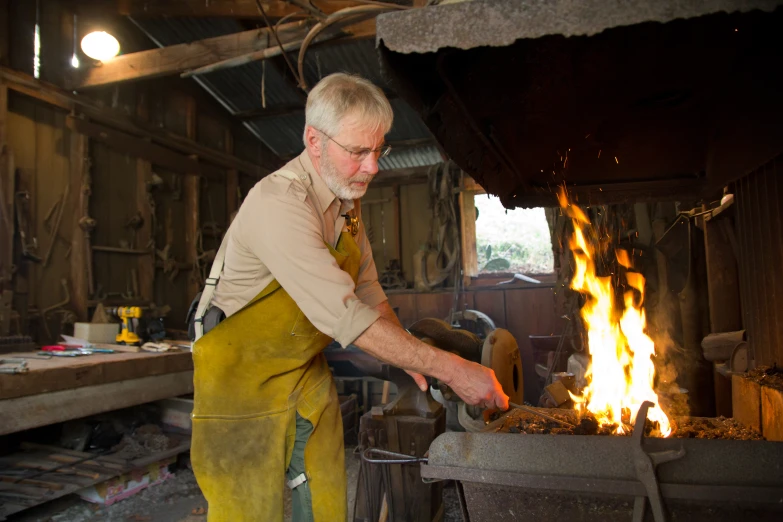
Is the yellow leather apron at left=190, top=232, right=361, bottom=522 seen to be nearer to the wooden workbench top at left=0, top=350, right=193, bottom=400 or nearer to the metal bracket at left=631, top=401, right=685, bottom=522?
the metal bracket at left=631, top=401, right=685, bottom=522

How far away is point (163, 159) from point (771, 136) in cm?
568

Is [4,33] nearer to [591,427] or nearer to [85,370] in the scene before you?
[85,370]

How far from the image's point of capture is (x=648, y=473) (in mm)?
1346

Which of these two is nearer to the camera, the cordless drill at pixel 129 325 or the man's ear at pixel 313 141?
the man's ear at pixel 313 141

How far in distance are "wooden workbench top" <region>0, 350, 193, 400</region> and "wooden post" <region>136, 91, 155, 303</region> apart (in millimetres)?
1727

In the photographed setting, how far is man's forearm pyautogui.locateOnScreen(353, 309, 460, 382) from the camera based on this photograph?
1.50m

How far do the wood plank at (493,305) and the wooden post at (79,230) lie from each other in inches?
163

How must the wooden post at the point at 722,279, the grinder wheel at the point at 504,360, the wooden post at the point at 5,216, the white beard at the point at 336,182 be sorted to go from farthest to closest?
the wooden post at the point at 5,216 < the wooden post at the point at 722,279 < the grinder wheel at the point at 504,360 < the white beard at the point at 336,182

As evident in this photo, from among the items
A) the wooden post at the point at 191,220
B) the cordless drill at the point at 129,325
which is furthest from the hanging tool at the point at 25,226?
the wooden post at the point at 191,220

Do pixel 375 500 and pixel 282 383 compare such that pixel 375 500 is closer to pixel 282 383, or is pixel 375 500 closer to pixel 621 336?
pixel 282 383

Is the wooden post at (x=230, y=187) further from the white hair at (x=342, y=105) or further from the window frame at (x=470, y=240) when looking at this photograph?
the white hair at (x=342, y=105)

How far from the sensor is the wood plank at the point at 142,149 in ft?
16.5

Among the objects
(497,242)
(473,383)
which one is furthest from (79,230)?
(497,242)

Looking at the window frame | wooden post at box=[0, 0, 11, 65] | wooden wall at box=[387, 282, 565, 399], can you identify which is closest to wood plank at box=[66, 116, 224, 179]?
wooden post at box=[0, 0, 11, 65]
